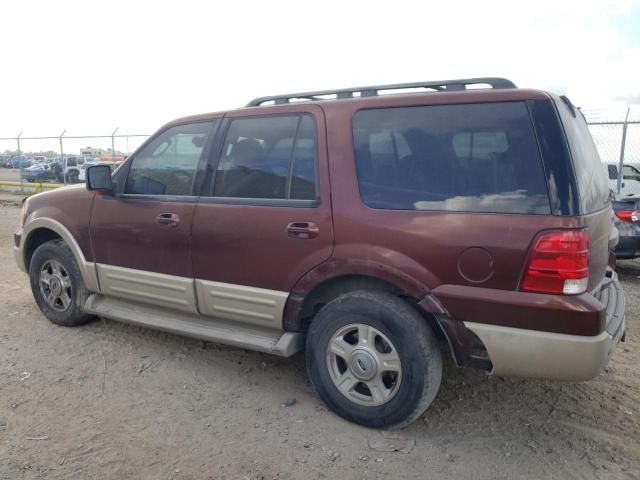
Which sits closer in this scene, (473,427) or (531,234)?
(531,234)

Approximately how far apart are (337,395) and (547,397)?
4.75 feet

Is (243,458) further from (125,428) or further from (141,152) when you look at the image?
(141,152)

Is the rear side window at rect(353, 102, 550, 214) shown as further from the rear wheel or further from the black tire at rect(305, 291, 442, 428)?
the rear wheel

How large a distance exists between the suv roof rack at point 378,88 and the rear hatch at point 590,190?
0.37 m

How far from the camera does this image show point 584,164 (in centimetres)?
288

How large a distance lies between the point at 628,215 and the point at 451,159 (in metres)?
4.81

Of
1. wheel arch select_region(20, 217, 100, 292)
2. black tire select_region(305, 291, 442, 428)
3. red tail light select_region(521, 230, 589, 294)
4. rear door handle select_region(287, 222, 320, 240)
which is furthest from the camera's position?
wheel arch select_region(20, 217, 100, 292)

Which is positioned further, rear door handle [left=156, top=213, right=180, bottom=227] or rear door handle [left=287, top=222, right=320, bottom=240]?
rear door handle [left=156, top=213, right=180, bottom=227]

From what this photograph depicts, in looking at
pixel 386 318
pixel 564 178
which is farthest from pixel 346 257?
pixel 564 178

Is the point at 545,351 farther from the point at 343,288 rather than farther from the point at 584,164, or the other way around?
the point at 343,288

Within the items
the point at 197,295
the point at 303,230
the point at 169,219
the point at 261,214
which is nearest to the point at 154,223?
the point at 169,219

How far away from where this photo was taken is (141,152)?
4.21 m

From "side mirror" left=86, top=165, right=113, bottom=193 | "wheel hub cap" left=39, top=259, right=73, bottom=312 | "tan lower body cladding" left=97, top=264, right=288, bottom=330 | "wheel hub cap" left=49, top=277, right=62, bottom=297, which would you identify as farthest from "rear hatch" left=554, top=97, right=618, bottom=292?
"wheel hub cap" left=49, top=277, right=62, bottom=297

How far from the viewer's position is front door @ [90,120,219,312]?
151 inches
